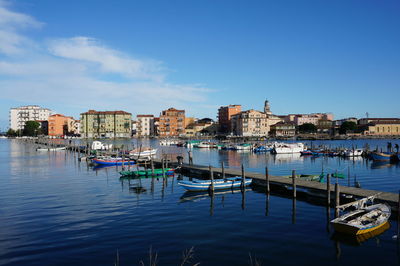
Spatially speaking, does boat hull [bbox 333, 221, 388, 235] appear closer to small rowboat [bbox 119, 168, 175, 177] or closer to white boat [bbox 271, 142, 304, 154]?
small rowboat [bbox 119, 168, 175, 177]

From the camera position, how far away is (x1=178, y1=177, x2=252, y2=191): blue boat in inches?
1065

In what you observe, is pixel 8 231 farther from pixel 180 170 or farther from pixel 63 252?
pixel 180 170

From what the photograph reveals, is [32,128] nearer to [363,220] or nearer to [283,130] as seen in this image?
[283,130]

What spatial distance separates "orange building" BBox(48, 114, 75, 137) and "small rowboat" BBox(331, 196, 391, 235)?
171 meters

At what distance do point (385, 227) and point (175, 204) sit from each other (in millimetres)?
12747

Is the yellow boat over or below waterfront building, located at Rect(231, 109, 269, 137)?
below

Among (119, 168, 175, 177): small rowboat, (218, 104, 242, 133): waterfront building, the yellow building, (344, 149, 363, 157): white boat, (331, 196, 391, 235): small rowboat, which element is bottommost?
(331, 196, 391, 235): small rowboat

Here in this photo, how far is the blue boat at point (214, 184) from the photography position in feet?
88.7

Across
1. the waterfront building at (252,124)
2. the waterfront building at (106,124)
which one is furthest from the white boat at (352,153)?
the waterfront building at (106,124)

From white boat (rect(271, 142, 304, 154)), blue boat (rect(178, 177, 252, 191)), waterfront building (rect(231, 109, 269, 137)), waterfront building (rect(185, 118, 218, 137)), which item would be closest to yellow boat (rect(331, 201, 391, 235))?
blue boat (rect(178, 177, 252, 191))

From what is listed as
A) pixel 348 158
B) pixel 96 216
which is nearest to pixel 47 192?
pixel 96 216

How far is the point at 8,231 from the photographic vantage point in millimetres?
17609

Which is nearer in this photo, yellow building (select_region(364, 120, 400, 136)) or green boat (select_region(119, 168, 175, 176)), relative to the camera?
green boat (select_region(119, 168, 175, 176))

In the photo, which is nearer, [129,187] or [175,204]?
[175,204]
